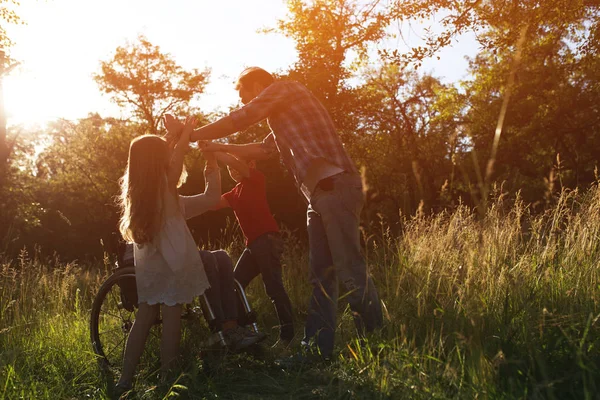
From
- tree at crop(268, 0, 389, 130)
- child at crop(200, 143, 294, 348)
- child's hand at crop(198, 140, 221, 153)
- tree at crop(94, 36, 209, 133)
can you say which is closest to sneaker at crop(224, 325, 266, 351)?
child at crop(200, 143, 294, 348)

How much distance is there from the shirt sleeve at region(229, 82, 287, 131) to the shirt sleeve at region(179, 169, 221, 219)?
0.36 m

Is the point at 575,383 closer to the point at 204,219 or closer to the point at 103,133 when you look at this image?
the point at 204,219

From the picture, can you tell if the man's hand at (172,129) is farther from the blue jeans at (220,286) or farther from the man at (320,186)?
the blue jeans at (220,286)

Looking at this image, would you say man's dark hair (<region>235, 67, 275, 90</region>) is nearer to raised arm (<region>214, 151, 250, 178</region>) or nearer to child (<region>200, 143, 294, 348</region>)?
raised arm (<region>214, 151, 250, 178</region>)

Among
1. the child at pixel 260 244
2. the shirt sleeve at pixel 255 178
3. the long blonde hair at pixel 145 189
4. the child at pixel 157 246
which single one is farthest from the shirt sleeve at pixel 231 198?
the long blonde hair at pixel 145 189

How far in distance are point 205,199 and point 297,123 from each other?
29.6 inches

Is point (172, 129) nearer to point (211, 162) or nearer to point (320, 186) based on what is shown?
point (211, 162)

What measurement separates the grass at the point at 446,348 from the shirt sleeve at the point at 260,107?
4.03ft

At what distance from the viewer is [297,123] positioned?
12.8 feet

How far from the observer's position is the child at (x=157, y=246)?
3539 mm

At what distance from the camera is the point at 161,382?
3529 mm

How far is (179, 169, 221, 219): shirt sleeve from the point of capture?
13.1 ft

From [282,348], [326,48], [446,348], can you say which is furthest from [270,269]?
[326,48]

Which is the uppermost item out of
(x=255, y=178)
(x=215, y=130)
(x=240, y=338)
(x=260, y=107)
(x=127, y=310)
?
(x=260, y=107)
